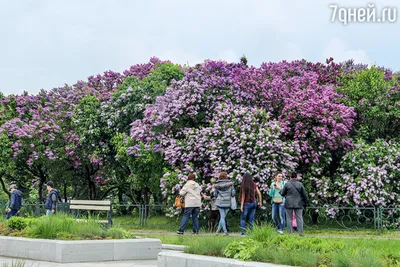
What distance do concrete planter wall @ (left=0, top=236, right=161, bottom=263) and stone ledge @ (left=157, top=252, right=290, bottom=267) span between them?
5.88 ft

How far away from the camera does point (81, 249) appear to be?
32.9 ft

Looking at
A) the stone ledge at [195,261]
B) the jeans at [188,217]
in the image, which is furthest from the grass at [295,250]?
the jeans at [188,217]

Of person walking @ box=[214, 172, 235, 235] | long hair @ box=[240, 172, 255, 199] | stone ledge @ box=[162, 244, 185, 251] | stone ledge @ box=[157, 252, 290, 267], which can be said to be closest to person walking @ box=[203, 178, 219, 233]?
person walking @ box=[214, 172, 235, 235]

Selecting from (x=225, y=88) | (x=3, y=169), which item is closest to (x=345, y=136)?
(x=225, y=88)

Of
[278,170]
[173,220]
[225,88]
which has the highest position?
[225,88]

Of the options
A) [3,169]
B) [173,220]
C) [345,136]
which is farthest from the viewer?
[3,169]

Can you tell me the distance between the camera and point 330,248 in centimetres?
769

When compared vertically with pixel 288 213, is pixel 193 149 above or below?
above

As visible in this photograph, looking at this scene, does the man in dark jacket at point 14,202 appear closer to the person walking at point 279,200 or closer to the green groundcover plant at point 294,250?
the person walking at point 279,200

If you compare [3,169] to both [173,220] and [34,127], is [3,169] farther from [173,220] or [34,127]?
[173,220]

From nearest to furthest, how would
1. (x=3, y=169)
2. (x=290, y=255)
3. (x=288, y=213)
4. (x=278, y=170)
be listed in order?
1. (x=290, y=255)
2. (x=288, y=213)
3. (x=278, y=170)
4. (x=3, y=169)

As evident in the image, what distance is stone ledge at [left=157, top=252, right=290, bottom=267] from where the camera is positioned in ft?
24.6

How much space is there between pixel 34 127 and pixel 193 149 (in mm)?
12776

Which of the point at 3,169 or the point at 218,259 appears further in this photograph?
the point at 3,169
